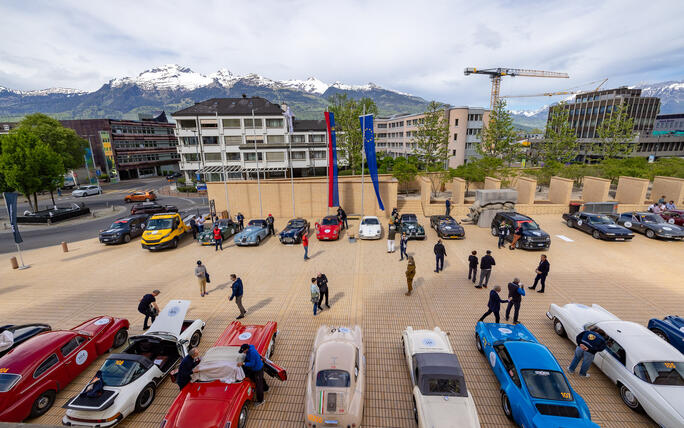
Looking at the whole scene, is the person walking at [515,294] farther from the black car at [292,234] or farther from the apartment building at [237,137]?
the apartment building at [237,137]

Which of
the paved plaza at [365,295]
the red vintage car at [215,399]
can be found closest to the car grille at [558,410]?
the paved plaza at [365,295]

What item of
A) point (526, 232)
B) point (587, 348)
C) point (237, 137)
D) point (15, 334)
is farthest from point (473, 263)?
point (237, 137)

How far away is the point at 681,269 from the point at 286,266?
63.1ft

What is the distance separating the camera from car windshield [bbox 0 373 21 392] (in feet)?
20.0

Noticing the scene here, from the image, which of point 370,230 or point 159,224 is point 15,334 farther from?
point 370,230

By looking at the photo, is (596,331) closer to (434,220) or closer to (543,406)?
(543,406)

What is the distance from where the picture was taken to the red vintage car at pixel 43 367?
6.18m

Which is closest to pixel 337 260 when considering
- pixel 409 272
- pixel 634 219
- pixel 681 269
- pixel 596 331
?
pixel 409 272

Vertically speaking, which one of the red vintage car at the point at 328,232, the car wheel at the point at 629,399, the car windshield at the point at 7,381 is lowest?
the car wheel at the point at 629,399

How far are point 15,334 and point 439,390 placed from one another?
37.9ft

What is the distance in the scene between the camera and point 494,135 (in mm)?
34281

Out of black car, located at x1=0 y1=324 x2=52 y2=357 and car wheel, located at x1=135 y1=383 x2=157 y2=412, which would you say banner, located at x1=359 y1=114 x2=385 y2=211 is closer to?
car wheel, located at x1=135 y1=383 x2=157 y2=412

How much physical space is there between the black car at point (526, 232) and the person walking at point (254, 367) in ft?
51.6

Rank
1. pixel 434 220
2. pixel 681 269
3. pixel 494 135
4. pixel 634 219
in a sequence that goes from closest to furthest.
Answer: pixel 681 269, pixel 634 219, pixel 434 220, pixel 494 135
